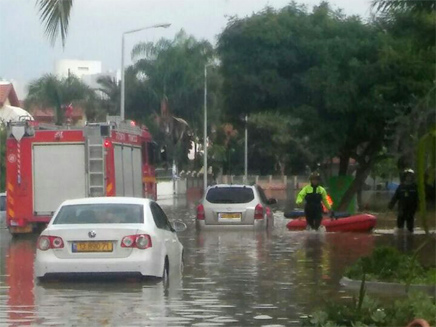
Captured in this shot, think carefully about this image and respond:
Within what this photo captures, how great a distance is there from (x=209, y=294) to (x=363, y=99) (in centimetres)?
2399

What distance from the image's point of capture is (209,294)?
55.1 ft

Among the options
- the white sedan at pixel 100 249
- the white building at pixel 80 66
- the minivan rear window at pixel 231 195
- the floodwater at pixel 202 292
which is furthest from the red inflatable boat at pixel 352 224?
the white building at pixel 80 66

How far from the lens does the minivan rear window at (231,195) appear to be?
3309 centimetres

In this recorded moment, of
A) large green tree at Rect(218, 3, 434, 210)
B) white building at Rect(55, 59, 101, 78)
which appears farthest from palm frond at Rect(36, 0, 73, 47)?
white building at Rect(55, 59, 101, 78)

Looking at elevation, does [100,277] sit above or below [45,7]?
below

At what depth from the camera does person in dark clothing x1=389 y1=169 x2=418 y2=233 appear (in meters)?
31.9

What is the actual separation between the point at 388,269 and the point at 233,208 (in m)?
15.8

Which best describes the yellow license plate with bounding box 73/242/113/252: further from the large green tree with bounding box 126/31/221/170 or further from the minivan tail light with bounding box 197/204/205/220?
the large green tree with bounding box 126/31/221/170

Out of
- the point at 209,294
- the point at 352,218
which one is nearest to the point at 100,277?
the point at 209,294

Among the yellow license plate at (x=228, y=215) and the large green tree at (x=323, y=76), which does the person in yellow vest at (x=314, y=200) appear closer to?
the yellow license plate at (x=228, y=215)

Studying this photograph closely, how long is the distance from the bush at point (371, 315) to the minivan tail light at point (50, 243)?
648 cm

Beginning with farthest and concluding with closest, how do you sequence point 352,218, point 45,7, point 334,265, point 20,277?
point 352,218, point 334,265, point 20,277, point 45,7

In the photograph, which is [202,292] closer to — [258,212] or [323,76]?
[258,212]

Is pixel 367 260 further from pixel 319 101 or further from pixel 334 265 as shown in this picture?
pixel 319 101
